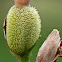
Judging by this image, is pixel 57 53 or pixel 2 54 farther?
pixel 2 54

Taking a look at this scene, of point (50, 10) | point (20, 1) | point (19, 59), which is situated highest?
point (20, 1)

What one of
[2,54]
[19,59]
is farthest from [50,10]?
[19,59]

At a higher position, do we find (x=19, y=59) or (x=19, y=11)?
(x=19, y=11)

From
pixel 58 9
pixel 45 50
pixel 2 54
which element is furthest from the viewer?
pixel 58 9

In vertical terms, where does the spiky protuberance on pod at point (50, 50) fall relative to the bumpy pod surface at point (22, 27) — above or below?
below

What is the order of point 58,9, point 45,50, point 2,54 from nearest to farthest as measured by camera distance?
point 45,50 < point 2,54 < point 58,9

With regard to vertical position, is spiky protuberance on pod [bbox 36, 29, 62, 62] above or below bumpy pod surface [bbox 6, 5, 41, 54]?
below

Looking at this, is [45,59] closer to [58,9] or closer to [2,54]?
[2,54]
